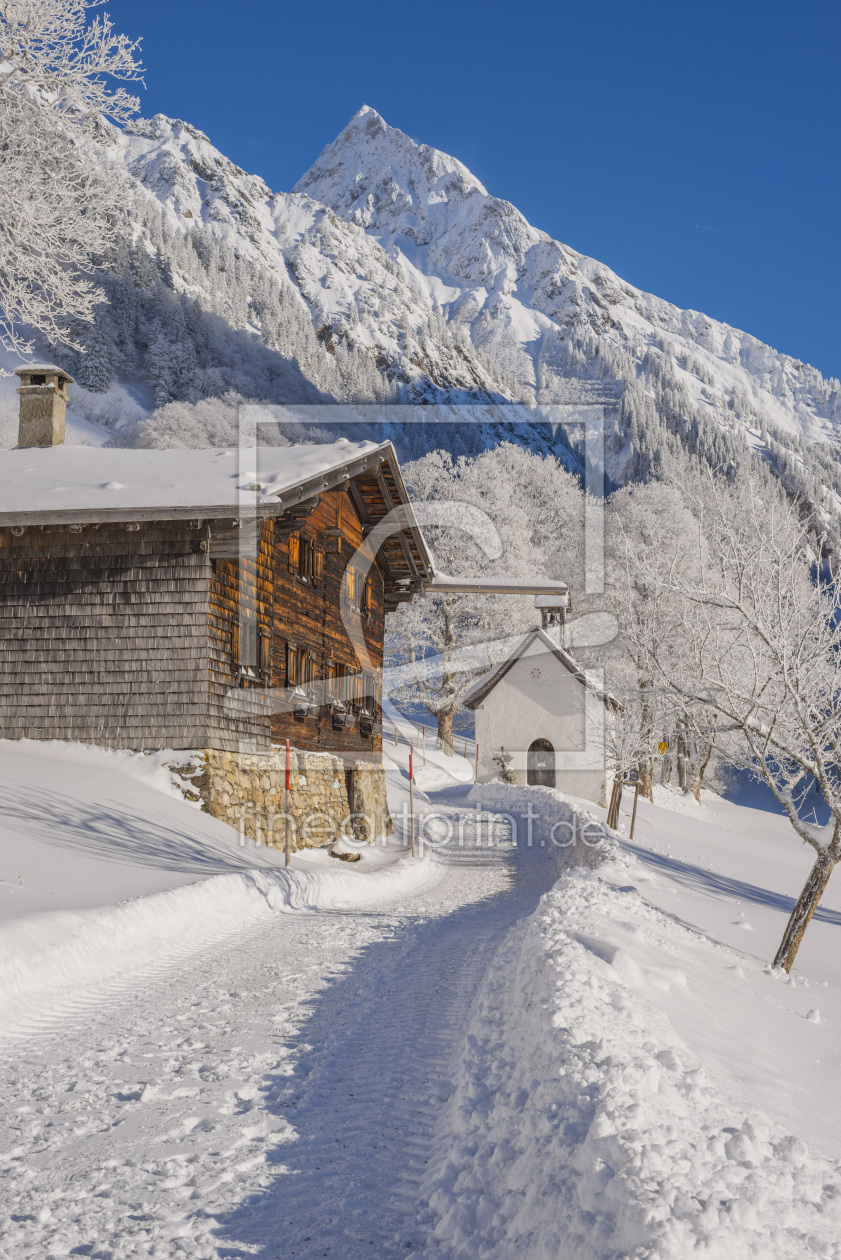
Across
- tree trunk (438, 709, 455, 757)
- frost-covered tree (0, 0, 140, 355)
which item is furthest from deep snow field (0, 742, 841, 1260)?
tree trunk (438, 709, 455, 757)

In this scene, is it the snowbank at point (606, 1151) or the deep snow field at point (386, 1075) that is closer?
the snowbank at point (606, 1151)

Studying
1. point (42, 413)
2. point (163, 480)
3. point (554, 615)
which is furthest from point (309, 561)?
point (554, 615)

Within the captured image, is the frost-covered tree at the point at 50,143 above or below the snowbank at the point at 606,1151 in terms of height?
above

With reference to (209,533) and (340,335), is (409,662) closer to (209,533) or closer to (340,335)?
(209,533)

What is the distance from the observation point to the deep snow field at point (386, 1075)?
2871 mm

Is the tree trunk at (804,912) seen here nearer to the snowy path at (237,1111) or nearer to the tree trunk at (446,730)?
the snowy path at (237,1111)

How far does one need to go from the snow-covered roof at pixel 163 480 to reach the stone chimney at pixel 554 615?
12.0m

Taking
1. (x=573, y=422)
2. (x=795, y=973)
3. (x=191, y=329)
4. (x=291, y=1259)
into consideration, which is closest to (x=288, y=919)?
(x=795, y=973)

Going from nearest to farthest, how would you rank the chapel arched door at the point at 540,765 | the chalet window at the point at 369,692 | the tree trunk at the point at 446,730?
the chalet window at the point at 369,692
the chapel arched door at the point at 540,765
the tree trunk at the point at 446,730

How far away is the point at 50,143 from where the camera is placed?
1147 cm

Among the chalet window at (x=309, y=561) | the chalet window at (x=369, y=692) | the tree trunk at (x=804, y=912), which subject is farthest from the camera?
the chalet window at (x=369, y=692)

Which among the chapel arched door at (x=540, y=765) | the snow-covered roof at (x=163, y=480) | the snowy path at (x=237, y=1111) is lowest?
the chapel arched door at (x=540, y=765)

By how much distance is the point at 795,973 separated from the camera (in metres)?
9.84

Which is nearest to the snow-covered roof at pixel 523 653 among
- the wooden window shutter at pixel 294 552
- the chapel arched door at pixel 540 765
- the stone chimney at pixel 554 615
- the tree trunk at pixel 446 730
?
the stone chimney at pixel 554 615
